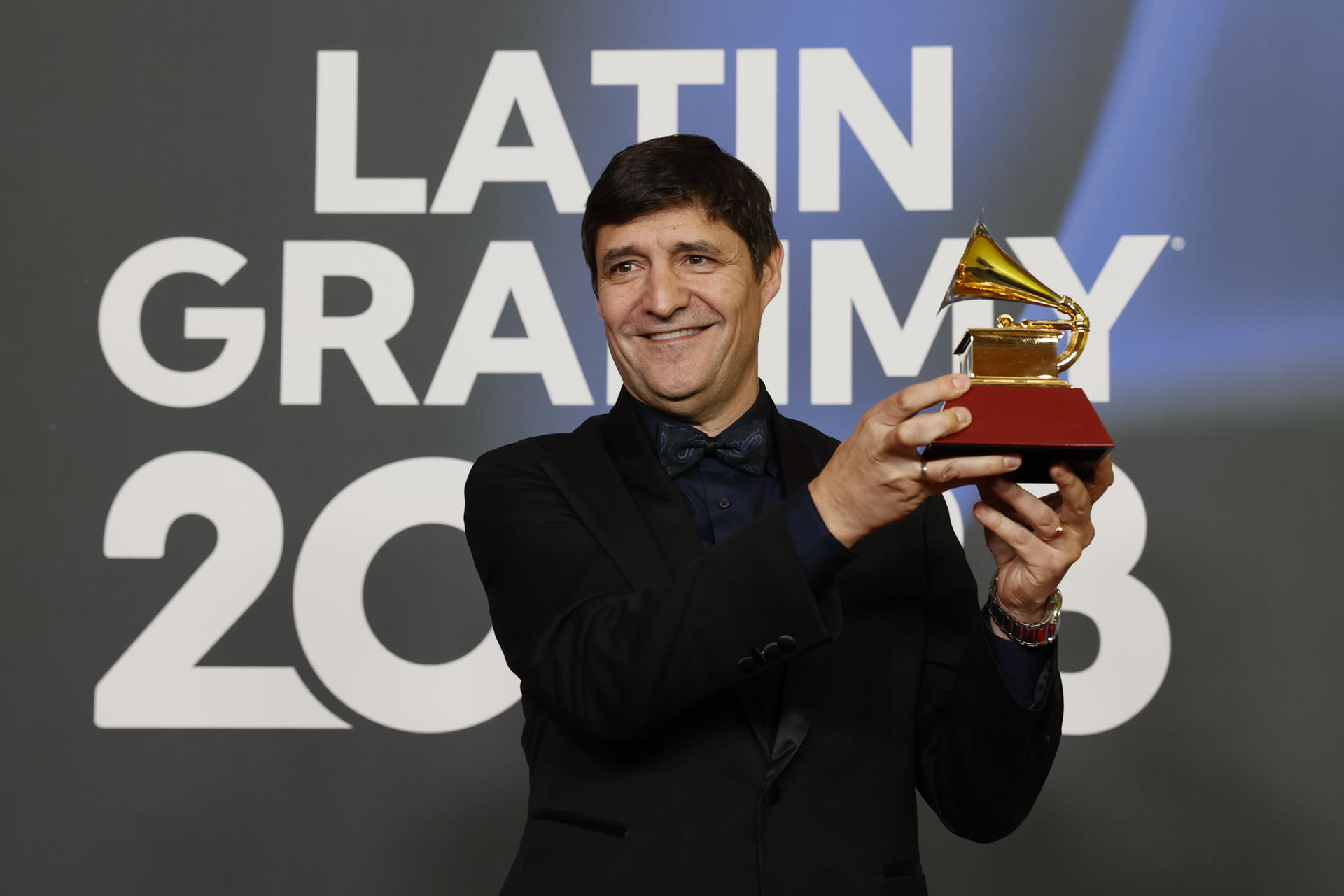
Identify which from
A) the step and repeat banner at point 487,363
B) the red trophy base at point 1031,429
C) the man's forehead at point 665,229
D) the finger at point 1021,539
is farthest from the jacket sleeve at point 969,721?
the step and repeat banner at point 487,363

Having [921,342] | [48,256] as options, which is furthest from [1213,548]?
[48,256]

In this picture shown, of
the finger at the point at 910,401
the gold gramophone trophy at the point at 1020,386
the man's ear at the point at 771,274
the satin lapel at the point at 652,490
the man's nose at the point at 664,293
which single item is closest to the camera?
the finger at the point at 910,401

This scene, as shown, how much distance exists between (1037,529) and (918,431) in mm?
266

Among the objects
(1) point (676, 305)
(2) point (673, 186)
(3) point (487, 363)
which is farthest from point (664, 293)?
(3) point (487, 363)

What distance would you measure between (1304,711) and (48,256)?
3.38 meters

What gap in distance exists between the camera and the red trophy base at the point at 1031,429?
125 centimetres

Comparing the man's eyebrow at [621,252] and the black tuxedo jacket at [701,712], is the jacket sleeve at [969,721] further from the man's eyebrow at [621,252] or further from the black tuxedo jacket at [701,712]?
the man's eyebrow at [621,252]

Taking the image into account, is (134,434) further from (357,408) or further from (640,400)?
(640,400)

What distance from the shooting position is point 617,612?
53.3 inches

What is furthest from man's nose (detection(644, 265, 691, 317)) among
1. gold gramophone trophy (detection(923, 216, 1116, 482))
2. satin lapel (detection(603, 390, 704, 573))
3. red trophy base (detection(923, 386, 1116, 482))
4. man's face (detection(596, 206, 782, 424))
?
red trophy base (detection(923, 386, 1116, 482))

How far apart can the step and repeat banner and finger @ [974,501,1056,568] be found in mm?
1754

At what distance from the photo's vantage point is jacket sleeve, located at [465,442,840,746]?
123cm

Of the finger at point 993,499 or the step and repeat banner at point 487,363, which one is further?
the step and repeat banner at point 487,363

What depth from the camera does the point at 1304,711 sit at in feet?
9.61
